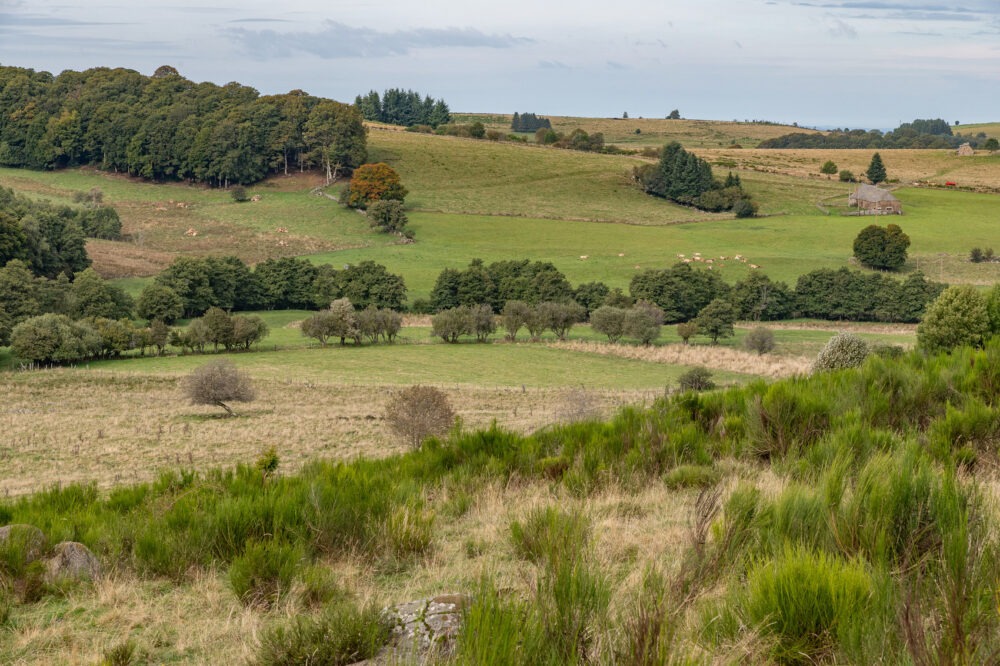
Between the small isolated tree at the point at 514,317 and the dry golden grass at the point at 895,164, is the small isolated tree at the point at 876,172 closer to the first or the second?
the dry golden grass at the point at 895,164

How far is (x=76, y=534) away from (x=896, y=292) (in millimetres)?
70760

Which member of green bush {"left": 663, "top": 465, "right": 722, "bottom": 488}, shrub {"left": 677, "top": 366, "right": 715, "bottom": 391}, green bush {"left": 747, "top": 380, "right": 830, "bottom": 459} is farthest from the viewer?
shrub {"left": 677, "top": 366, "right": 715, "bottom": 391}

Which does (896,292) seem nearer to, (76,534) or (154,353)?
(154,353)

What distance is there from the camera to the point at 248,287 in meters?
71.1

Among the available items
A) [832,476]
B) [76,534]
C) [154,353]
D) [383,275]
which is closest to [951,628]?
[832,476]

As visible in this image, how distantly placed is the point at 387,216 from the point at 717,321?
4500 cm

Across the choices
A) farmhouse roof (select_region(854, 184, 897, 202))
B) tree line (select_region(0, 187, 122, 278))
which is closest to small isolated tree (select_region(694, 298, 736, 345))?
tree line (select_region(0, 187, 122, 278))

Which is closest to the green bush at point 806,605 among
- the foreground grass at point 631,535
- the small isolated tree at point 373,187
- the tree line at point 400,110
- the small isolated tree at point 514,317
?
the foreground grass at point 631,535

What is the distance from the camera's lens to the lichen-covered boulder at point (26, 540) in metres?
5.78

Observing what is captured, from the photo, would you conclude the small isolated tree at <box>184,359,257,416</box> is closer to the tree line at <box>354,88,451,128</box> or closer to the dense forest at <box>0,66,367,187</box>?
the dense forest at <box>0,66,367,187</box>

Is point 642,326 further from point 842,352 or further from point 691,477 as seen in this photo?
point 691,477

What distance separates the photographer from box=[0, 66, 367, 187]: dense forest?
113 m

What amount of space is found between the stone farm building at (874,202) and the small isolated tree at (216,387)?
3330 inches

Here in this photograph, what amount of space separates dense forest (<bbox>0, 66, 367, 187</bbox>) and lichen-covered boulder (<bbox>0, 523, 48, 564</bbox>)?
110550 millimetres
